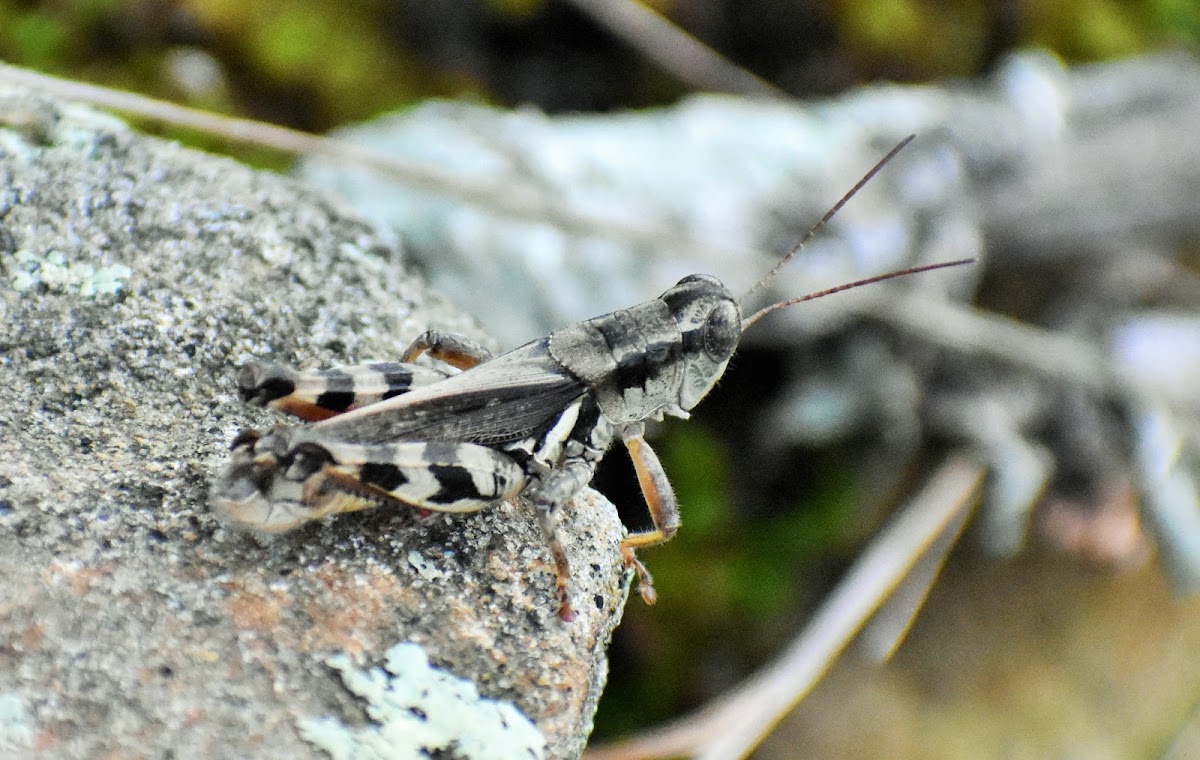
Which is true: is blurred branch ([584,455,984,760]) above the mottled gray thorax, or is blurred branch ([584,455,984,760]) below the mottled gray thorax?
below

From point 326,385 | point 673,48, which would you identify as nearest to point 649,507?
point 326,385

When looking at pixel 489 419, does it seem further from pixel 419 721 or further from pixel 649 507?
pixel 419 721

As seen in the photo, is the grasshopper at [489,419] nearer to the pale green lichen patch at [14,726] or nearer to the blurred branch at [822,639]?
the pale green lichen patch at [14,726]

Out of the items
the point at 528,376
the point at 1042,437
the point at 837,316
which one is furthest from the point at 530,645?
the point at 1042,437

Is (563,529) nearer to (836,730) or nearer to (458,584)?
(458,584)

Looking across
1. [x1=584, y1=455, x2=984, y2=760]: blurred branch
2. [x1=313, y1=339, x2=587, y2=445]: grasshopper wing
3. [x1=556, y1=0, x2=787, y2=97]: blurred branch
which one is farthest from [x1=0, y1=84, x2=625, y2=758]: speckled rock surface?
[x1=556, y1=0, x2=787, y2=97]: blurred branch

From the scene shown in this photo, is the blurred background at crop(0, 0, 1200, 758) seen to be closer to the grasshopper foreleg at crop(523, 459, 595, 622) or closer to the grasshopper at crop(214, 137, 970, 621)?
the grasshopper at crop(214, 137, 970, 621)
